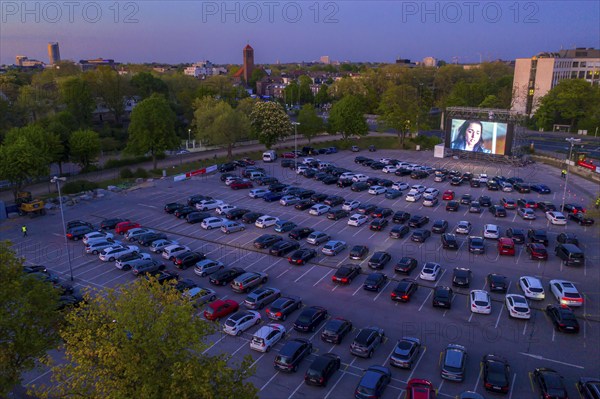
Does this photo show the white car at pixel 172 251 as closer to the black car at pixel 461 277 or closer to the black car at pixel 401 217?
the black car at pixel 401 217

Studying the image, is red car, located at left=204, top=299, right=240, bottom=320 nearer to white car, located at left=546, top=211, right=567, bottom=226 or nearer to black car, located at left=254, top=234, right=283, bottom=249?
black car, located at left=254, top=234, right=283, bottom=249

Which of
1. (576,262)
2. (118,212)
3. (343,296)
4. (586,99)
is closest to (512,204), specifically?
(576,262)

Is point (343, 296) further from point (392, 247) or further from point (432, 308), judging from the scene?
point (392, 247)

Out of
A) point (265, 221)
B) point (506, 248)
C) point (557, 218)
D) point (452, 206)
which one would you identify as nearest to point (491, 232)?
point (506, 248)

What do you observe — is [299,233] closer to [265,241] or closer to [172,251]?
[265,241]

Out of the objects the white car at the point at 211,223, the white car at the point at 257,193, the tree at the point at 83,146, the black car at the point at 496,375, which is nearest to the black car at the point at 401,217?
the white car at the point at 257,193
